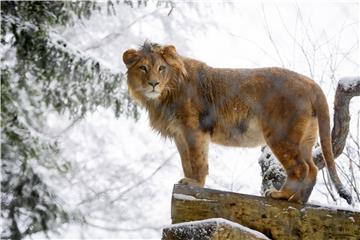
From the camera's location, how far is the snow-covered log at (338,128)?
6086 millimetres

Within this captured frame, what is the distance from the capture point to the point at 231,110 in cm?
601

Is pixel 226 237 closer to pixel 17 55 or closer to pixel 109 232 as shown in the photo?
pixel 17 55

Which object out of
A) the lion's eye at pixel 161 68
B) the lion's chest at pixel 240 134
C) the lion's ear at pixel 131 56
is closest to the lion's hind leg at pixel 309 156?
the lion's chest at pixel 240 134

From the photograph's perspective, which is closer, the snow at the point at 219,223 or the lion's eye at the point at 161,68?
the snow at the point at 219,223

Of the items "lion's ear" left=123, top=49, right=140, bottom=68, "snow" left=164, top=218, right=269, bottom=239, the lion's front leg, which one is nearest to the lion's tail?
the lion's front leg

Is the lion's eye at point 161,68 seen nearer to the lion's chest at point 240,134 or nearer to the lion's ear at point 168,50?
the lion's ear at point 168,50

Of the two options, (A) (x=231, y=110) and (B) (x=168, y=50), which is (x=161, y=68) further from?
(A) (x=231, y=110)

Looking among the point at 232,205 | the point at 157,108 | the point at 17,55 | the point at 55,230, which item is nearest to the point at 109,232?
the point at 55,230

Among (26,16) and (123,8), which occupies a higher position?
(123,8)

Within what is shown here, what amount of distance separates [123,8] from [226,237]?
1104 centimetres

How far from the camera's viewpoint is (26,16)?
10.0 metres

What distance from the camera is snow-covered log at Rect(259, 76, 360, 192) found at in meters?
6.09

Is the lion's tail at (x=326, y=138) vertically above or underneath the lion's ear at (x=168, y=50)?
underneath

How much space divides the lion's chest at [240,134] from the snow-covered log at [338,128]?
551 millimetres
